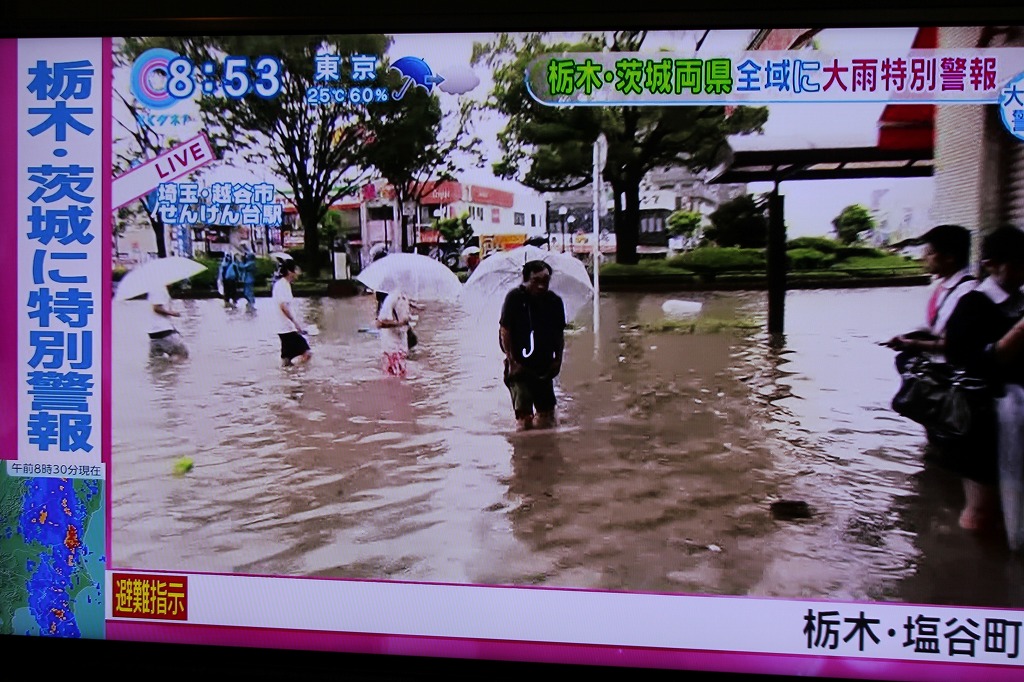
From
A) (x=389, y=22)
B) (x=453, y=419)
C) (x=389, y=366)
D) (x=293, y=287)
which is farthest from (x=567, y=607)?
(x=389, y=22)

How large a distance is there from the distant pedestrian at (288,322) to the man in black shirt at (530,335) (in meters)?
0.52

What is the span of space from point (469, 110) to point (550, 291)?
1.64ft

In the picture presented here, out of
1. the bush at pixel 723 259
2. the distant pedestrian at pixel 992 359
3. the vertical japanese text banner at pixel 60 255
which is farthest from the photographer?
the vertical japanese text banner at pixel 60 255

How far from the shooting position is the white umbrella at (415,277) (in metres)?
2.14

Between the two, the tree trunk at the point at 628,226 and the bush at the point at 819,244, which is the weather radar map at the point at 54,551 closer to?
the tree trunk at the point at 628,226

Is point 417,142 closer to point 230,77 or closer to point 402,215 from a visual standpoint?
point 402,215

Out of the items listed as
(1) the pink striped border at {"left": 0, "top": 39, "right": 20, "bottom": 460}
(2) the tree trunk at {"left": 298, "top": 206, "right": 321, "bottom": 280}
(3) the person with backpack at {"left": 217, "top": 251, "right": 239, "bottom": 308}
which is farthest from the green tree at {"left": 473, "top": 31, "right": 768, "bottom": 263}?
(1) the pink striped border at {"left": 0, "top": 39, "right": 20, "bottom": 460}

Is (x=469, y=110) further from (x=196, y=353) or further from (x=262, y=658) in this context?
(x=262, y=658)

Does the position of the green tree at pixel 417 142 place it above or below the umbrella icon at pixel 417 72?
below

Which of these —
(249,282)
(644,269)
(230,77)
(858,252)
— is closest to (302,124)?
(230,77)

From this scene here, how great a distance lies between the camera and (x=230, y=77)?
213 cm

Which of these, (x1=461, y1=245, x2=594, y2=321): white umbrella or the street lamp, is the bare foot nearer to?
(x1=461, y1=245, x2=594, y2=321): white umbrella
